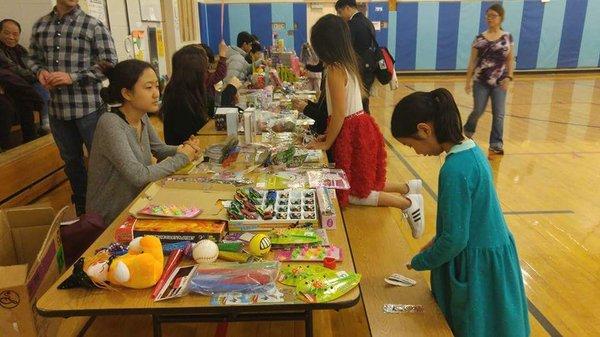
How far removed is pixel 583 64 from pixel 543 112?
6350mm

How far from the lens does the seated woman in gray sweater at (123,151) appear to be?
6.64 ft

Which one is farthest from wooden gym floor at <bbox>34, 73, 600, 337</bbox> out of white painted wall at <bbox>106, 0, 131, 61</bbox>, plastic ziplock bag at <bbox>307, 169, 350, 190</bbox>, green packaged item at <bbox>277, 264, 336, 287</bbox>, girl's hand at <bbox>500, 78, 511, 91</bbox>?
white painted wall at <bbox>106, 0, 131, 61</bbox>

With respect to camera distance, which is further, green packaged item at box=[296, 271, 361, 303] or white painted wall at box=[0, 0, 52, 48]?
white painted wall at box=[0, 0, 52, 48]

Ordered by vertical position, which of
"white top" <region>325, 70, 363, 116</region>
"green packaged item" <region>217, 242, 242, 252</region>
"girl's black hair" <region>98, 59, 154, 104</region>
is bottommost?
"green packaged item" <region>217, 242, 242, 252</region>

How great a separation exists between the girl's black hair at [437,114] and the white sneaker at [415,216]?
1.02 m

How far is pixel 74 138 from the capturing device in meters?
3.35

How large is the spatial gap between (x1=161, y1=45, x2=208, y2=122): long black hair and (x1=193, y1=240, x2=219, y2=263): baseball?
2115 millimetres

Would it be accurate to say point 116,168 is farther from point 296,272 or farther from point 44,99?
point 44,99

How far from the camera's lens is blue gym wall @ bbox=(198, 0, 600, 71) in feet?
38.3

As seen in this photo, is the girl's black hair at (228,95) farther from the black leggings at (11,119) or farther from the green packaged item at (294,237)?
the green packaged item at (294,237)

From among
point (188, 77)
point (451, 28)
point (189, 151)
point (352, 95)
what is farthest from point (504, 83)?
point (451, 28)

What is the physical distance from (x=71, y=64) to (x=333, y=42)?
6.30 ft

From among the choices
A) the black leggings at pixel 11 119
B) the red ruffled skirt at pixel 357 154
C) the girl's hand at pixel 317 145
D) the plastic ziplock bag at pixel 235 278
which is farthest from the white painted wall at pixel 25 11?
the plastic ziplock bag at pixel 235 278

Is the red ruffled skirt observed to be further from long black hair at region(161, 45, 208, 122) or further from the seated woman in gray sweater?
long black hair at region(161, 45, 208, 122)
